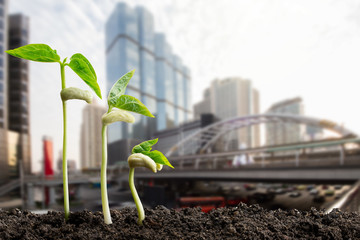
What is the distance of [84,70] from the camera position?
183 cm

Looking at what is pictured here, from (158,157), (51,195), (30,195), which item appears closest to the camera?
(158,157)

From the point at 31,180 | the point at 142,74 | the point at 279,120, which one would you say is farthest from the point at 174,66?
the point at 31,180

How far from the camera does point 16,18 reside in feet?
186

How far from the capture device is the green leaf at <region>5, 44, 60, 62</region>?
5.83ft

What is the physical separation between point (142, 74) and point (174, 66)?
40.7m

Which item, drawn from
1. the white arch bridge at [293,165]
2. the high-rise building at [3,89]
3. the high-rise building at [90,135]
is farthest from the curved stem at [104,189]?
the high-rise building at [90,135]

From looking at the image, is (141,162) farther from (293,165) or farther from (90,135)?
(90,135)

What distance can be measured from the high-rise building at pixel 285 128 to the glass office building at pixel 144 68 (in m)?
48.4

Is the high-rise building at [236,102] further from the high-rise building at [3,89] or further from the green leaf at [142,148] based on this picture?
the green leaf at [142,148]

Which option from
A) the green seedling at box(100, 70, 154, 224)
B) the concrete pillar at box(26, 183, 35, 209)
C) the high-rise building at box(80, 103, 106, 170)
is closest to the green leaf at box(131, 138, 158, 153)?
the green seedling at box(100, 70, 154, 224)

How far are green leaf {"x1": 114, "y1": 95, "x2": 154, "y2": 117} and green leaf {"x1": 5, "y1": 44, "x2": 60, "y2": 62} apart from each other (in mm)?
539

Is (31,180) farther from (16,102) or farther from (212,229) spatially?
(212,229)

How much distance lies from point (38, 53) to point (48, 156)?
4153 centimetres

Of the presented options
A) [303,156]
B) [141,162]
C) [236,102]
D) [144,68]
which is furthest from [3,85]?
[236,102]
